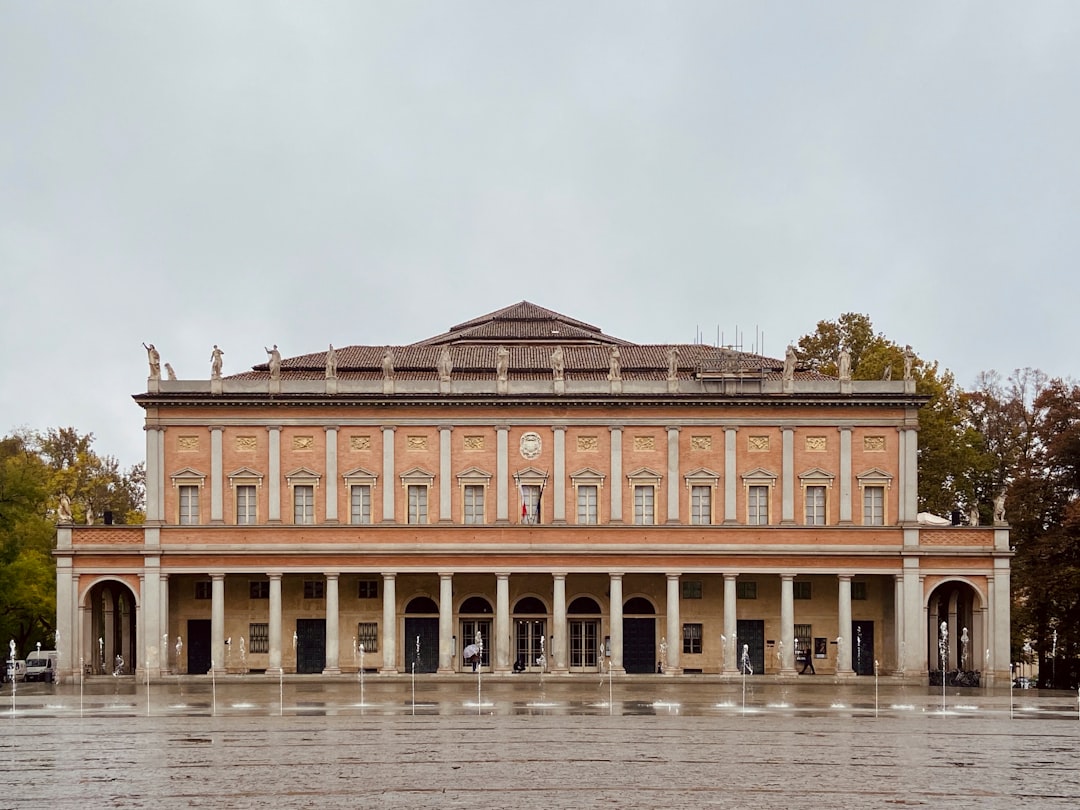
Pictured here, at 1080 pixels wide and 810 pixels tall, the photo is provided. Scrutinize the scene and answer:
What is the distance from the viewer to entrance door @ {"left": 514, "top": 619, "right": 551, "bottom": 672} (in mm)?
62969

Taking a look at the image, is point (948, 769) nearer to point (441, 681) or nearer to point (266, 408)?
point (441, 681)

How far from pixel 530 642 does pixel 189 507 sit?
15.4m

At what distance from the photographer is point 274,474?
202 feet

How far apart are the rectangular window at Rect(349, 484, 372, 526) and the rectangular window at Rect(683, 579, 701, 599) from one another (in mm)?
Result: 13659

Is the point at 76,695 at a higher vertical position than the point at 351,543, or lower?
lower

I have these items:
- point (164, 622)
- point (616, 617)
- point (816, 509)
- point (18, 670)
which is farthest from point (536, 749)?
point (18, 670)

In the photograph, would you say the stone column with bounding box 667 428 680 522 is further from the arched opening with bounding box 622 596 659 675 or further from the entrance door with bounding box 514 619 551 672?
the entrance door with bounding box 514 619 551 672

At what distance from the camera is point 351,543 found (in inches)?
2395

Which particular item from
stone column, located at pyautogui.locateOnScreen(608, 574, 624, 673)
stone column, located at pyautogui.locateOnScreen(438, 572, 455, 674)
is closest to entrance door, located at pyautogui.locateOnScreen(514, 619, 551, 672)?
stone column, located at pyautogui.locateOnScreen(438, 572, 455, 674)

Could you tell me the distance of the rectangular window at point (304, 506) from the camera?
6166cm

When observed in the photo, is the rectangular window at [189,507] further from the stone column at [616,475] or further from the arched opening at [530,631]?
the stone column at [616,475]

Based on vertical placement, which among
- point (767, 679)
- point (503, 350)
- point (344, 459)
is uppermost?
point (503, 350)

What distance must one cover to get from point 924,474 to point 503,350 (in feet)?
74.9

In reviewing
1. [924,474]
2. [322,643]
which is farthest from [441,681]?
[924,474]
